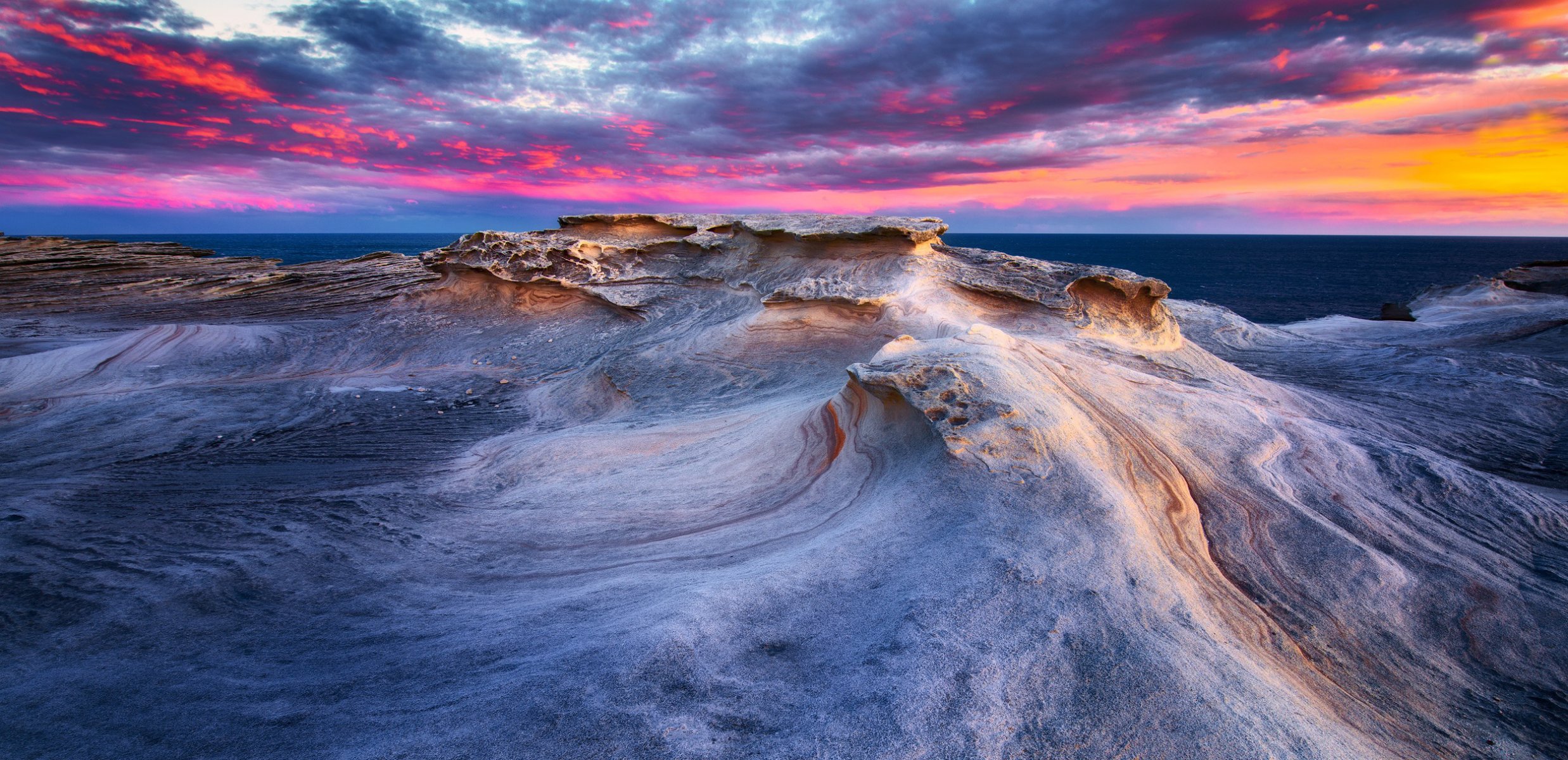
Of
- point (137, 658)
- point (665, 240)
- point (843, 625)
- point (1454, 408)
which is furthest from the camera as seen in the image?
point (665, 240)

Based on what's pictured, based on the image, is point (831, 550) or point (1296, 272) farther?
point (1296, 272)

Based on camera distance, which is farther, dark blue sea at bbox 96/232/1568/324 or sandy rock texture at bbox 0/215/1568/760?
dark blue sea at bbox 96/232/1568/324

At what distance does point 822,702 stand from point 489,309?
552 inches

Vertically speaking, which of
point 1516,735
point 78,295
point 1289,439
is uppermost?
point 78,295

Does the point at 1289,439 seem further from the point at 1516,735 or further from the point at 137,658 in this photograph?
the point at 137,658

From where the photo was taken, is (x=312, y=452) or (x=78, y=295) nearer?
(x=312, y=452)

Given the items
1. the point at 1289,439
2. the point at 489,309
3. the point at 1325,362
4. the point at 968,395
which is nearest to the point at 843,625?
the point at 968,395

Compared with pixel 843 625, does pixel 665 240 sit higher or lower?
higher

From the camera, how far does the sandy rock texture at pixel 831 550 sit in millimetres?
2762

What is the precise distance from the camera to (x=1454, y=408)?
771cm

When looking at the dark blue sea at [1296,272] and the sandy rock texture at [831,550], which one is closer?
the sandy rock texture at [831,550]

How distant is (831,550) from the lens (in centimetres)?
411

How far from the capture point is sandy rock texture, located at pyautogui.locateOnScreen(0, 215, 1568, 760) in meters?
2.76

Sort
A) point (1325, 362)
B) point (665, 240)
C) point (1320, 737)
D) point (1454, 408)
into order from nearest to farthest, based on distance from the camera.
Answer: point (1320, 737), point (1454, 408), point (1325, 362), point (665, 240)
